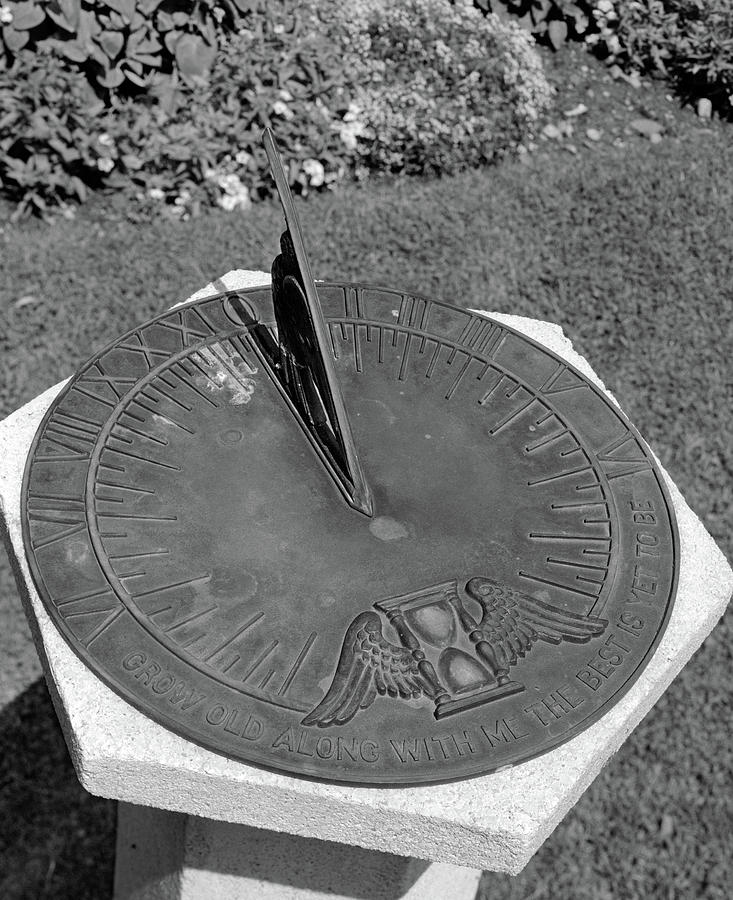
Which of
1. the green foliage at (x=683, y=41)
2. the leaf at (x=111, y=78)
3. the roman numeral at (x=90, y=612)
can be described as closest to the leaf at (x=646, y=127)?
the green foliage at (x=683, y=41)

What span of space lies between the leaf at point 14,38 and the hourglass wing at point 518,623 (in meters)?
3.34

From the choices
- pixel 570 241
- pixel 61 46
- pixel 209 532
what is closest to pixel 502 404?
pixel 209 532

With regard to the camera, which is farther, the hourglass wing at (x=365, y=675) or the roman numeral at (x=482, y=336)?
the roman numeral at (x=482, y=336)

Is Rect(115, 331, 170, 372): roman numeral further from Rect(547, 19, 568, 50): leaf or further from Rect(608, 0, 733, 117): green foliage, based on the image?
Rect(608, 0, 733, 117): green foliage

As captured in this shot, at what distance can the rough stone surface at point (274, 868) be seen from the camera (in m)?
2.05

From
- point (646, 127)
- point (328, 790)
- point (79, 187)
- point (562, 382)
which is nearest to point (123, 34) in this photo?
point (79, 187)

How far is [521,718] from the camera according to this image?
1695 mm

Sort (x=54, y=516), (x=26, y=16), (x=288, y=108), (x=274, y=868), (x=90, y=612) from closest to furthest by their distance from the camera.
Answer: (x=90, y=612) → (x=54, y=516) → (x=274, y=868) → (x=26, y=16) → (x=288, y=108)

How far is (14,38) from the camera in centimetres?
414

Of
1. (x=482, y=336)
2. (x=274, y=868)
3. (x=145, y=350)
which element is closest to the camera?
(x=274, y=868)

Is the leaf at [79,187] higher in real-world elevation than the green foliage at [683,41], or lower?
lower

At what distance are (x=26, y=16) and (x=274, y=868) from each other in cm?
347

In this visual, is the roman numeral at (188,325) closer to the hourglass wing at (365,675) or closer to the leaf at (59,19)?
the hourglass wing at (365,675)

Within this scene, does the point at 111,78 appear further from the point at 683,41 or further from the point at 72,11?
the point at 683,41
